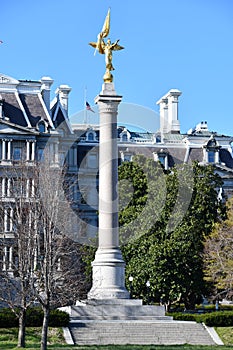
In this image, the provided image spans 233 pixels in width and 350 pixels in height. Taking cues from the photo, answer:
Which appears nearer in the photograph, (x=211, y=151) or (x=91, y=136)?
(x=91, y=136)

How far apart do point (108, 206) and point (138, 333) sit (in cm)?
774

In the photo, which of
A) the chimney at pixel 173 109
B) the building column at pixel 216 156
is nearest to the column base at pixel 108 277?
the building column at pixel 216 156

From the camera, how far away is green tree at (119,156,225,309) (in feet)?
166

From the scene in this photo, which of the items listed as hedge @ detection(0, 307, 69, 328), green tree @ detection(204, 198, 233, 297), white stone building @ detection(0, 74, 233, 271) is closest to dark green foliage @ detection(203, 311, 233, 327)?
hedge @ detection(0, 307, 69, 328)

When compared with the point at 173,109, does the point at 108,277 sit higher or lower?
lower

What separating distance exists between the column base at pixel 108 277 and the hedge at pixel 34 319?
4.26 meters

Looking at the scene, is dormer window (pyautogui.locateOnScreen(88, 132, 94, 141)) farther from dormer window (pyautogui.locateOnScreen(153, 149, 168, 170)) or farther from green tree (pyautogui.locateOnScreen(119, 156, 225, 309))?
green tree (pyautogui.locateOnScreen(119, 156, 225, 309))

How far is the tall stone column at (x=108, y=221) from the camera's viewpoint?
1556 inches

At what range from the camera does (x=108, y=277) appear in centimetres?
3956

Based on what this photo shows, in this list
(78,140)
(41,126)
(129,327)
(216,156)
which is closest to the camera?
(129,327)

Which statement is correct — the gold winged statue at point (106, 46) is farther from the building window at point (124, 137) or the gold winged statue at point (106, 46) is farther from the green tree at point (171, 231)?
the building window at point (124, 137)

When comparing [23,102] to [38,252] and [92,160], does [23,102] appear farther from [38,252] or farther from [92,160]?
[38,252]

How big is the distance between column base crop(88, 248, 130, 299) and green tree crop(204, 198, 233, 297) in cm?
926

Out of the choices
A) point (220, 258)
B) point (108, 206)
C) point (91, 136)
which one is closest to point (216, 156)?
point (91, 136)
